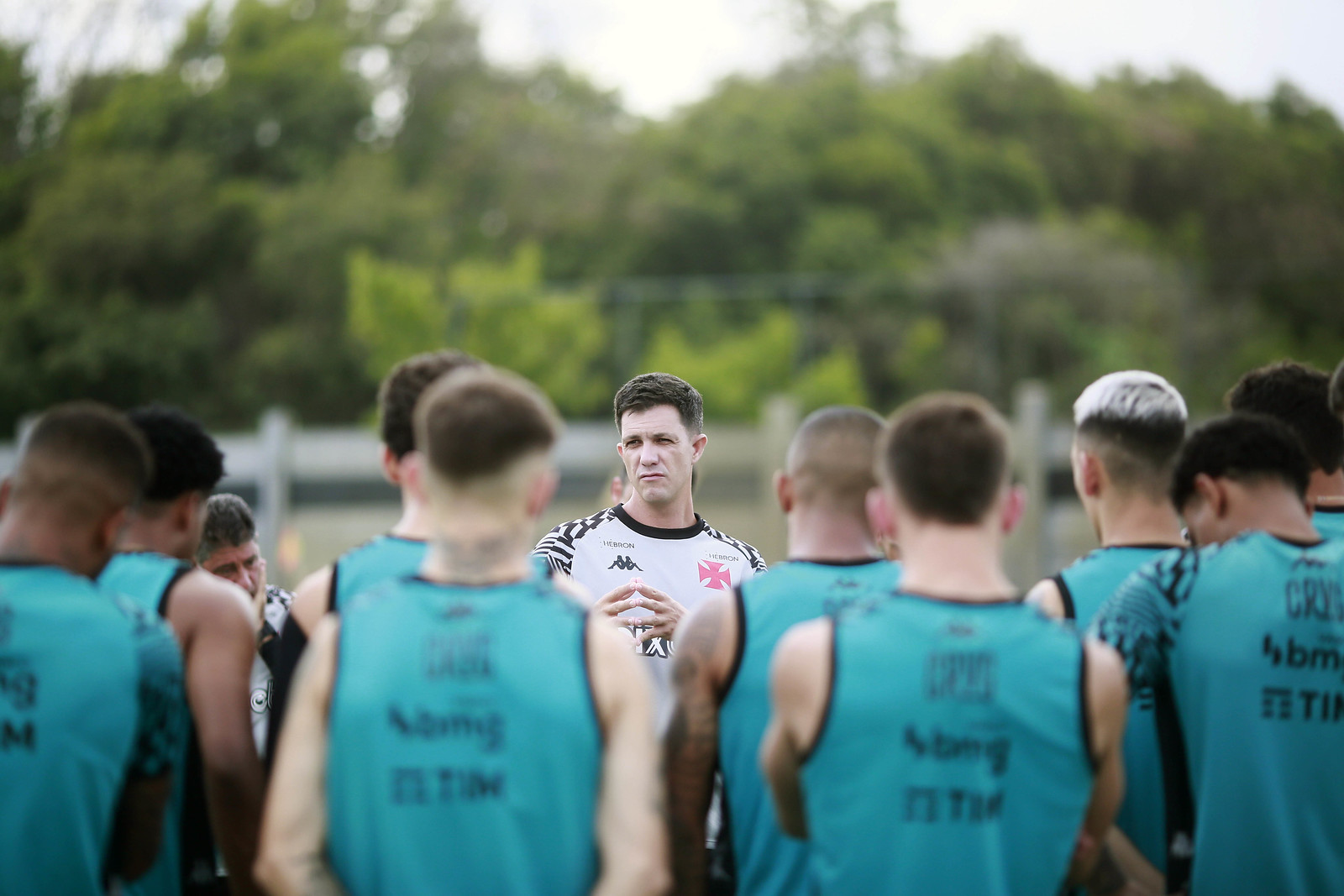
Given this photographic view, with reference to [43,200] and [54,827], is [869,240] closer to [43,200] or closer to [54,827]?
[43,200]

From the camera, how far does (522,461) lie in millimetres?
2641

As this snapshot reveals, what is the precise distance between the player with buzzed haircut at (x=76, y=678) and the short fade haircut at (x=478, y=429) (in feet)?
2.78

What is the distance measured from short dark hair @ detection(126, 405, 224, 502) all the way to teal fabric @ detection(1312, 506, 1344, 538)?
143 inches

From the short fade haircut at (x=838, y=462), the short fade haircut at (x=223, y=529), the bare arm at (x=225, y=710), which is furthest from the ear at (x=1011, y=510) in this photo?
the short fade haircut at (x=223, y=529)

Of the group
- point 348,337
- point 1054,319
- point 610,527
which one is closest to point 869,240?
point 1054,319

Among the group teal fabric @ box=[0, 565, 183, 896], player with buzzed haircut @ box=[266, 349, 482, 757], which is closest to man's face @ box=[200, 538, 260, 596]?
player with buzzed haircut @ box=[266, 349, 482, 757]

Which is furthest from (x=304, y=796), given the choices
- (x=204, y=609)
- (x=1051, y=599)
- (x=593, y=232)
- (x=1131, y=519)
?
(x=593, y=232)

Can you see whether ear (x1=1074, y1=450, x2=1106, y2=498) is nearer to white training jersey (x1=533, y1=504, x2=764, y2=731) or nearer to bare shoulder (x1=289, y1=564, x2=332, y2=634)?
white training jersey (x1=533, y1=504, x2=764, y2=731)

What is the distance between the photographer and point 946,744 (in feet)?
8.44

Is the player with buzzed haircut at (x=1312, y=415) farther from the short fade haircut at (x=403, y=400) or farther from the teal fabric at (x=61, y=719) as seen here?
the teal fabric at (x=61, y=719)

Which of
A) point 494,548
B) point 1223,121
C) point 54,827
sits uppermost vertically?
point 1223,121

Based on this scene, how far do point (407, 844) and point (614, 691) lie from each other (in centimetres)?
53

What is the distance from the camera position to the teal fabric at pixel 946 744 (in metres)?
2.57

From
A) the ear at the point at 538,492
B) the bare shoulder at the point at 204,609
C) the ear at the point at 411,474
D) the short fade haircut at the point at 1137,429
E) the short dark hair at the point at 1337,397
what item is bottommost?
the bare shoulder at the point at 204,609
